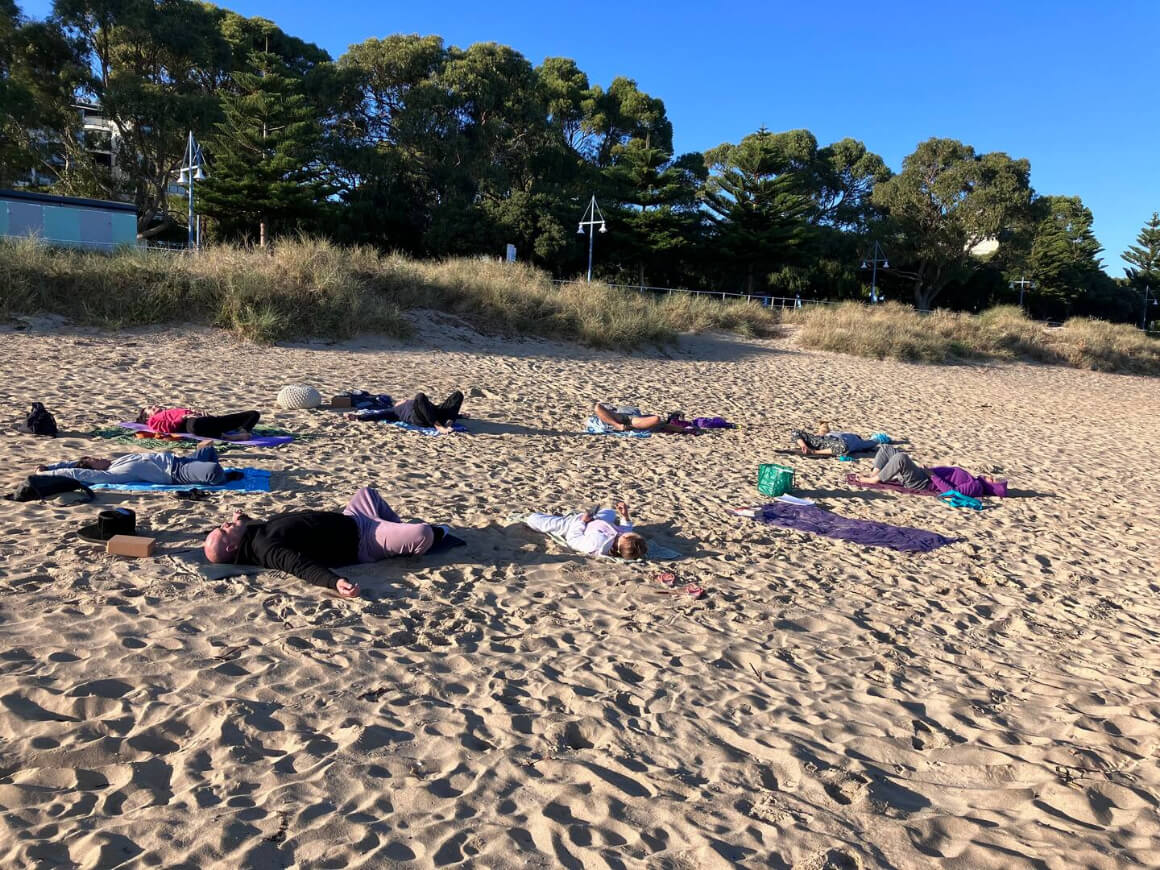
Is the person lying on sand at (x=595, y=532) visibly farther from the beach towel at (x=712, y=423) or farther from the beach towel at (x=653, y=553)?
the beach towel at (x=712, y=423)

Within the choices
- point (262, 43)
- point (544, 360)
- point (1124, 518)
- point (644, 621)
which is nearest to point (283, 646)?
point (644, 621)

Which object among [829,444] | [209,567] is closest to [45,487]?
[209,567]

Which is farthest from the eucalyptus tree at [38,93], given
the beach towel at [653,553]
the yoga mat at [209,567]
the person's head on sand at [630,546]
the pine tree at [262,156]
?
the person's head on sand at [630,546]

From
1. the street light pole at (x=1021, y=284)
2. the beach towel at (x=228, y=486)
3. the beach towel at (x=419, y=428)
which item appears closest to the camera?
the beach towel at (x=228, y=486)

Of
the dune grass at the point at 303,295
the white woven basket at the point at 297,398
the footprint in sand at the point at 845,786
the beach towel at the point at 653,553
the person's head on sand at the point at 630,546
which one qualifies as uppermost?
the dune grass at the point at 303,295

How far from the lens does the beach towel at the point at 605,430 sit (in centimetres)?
853

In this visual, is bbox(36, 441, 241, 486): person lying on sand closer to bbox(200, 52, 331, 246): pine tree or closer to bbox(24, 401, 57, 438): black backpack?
bbox(24, 401, 57, 438): black backpack

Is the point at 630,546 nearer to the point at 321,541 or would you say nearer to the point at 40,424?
the point at 321,541

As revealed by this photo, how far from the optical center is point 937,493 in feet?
22.5

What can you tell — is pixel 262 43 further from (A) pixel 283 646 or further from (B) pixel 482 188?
(A) pixel 283 646

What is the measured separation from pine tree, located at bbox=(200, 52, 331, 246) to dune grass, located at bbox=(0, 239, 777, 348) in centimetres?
1153

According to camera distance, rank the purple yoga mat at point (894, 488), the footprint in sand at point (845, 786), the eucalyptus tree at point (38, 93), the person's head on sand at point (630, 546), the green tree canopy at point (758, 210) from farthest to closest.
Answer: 1. the green tree canopy at point (758, 210)
2. the eucalyptus tree at point (38, 93)
3. the purple yoga mat at point (894, 488)
4. the person's head on sand at point (630, 546)
5. the footprint in sand at point (845, 786)

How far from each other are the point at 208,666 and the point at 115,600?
842mm

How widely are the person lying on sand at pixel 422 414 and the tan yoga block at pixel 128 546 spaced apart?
3.88 meters
